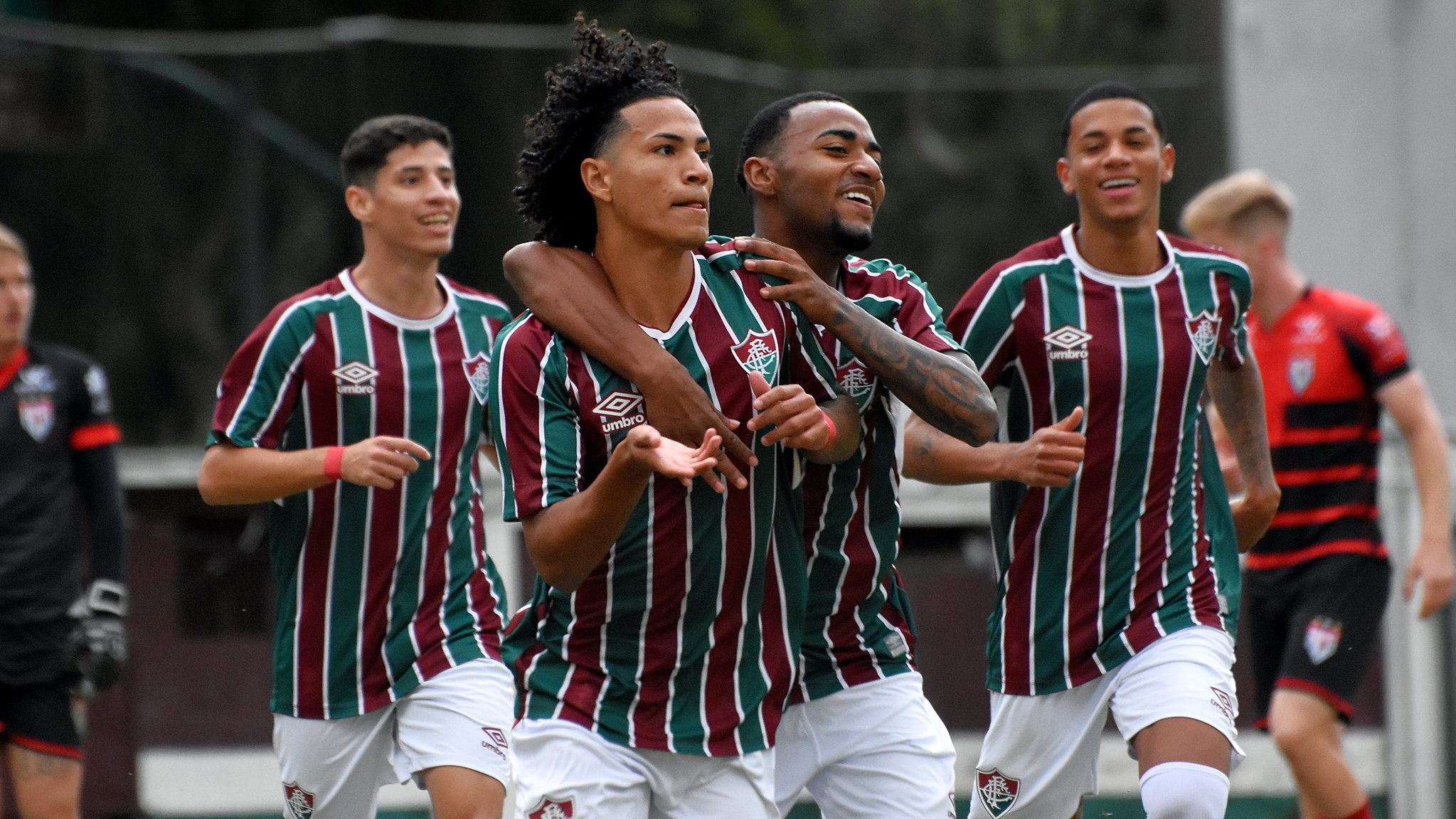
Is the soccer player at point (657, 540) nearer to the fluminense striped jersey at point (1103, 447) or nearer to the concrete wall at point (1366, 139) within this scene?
the fluminense striped jersey at point (1103, 447)

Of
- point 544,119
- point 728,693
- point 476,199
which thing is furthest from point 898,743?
point 476,199

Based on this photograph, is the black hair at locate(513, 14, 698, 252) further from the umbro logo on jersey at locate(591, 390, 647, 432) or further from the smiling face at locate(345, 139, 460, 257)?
the smiling face at locate(345, 139, 460, 257)

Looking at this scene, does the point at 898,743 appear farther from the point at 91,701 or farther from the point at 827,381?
the point at 91,701

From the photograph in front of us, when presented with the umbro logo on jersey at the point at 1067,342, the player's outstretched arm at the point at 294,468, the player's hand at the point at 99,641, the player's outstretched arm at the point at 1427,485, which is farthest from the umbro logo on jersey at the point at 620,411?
the player's outstretched arm at the point at 1427,485

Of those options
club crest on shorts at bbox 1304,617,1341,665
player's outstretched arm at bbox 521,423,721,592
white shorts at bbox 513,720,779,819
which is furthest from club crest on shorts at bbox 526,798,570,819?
club crest on shorts at bbox 1304,617,1341,665

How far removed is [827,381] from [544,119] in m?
0.89

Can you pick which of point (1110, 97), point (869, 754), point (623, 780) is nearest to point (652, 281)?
point (623, 780)

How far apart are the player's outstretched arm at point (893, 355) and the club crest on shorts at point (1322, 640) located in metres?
3.16

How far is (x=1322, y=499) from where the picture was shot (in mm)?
6652

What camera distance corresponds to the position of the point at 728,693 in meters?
3.85

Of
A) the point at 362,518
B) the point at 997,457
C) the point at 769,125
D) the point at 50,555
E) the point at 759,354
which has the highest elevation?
the point at 769,125

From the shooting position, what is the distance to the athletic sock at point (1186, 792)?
445 centimetres

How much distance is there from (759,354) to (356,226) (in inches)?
204

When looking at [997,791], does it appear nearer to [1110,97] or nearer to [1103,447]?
[1103,447]
